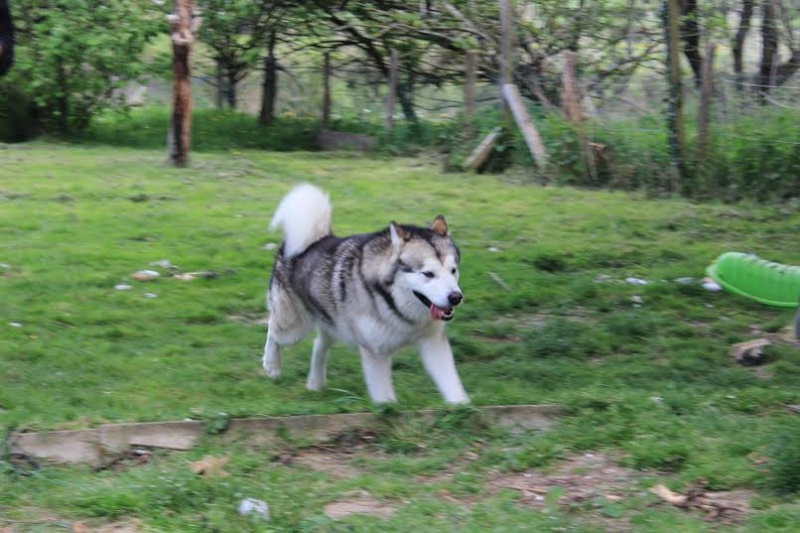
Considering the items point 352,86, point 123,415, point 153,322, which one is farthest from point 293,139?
point 123,415

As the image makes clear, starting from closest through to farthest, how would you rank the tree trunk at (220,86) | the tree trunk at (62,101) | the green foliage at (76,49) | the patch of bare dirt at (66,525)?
the patch of bare dirt at (66,525) → the green foliage at (76,49) → the tree trunk at (62,101) → the tree trunk at (220,86)

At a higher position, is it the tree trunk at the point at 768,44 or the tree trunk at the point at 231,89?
the tree trunk at the point at 768,44

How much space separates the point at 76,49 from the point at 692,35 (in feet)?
32.2

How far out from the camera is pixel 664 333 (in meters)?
7.34

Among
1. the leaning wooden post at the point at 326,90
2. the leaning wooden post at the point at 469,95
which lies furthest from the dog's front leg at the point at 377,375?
the leaning wooden post at the point at 326,90

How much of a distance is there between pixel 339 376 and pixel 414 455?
176cm

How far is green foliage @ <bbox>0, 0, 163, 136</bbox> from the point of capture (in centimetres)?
1616

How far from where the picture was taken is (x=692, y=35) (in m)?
14.6

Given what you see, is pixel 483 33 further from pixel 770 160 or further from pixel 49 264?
pixel 49 264

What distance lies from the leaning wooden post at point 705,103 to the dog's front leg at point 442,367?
796cm

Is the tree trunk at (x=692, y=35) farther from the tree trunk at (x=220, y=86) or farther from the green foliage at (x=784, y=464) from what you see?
the green foliage at (x=784, y=464)

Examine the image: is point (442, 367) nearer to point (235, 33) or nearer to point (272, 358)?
point (272, 358)

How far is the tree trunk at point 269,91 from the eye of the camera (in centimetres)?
1839

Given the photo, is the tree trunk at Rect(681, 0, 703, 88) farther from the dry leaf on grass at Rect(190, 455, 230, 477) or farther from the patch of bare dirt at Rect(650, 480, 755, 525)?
the dry leaf on grass at Rect(190, 455, 230, 477)
